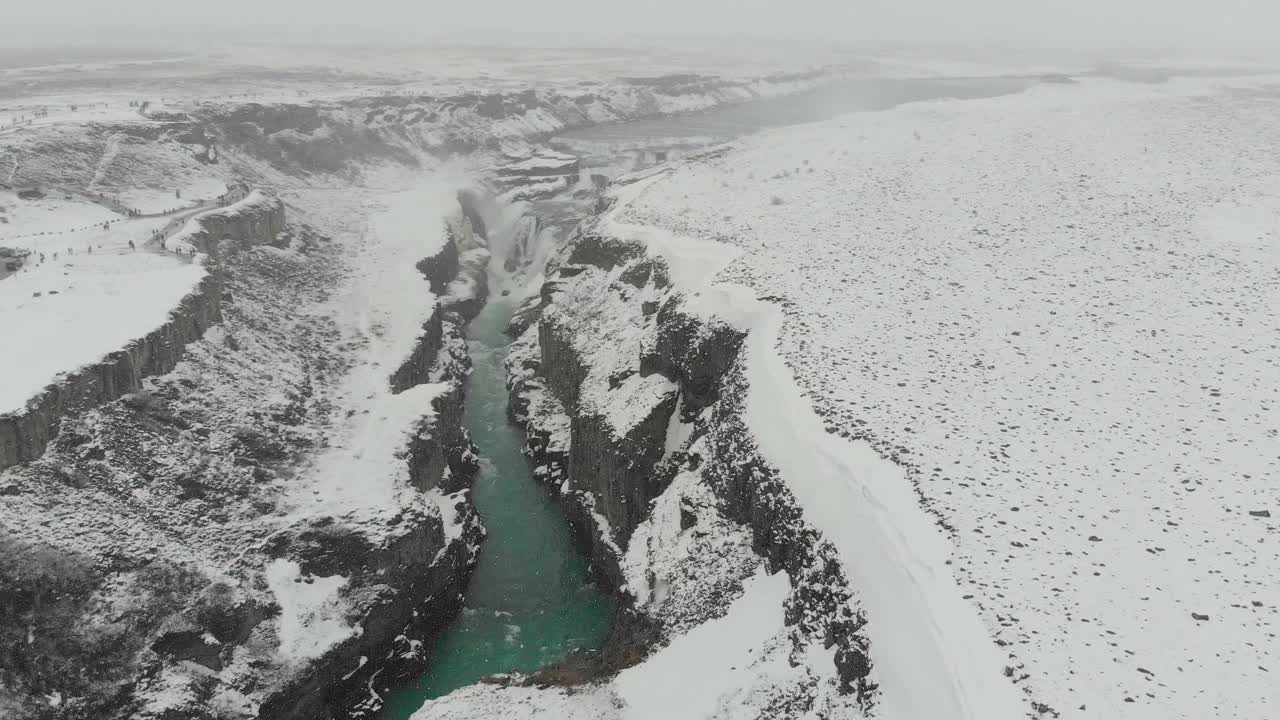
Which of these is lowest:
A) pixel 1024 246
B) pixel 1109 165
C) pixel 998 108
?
pixel 1024 246

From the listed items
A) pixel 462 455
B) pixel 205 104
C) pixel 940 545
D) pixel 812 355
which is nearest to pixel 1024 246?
pixel 812 355

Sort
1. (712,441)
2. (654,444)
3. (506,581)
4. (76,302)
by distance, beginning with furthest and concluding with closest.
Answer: (76,302), (506,581), (654,444), (712,441)

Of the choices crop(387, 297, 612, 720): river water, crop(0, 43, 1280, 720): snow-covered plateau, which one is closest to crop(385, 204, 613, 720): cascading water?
crop(387, 297, 612, 720): river water

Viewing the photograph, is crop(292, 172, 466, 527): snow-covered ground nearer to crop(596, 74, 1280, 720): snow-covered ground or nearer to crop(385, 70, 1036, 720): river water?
crop(385, 70, 1036, 720): river water

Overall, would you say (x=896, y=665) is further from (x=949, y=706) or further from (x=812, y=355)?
(x=812, y=355)

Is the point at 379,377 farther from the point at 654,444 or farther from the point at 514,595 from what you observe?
the point at 654,444

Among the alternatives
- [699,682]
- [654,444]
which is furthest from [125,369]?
[699,682]

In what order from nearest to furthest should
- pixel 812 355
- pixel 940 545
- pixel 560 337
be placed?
pixel 940 545, pixel 812 355, pixel 560 337
